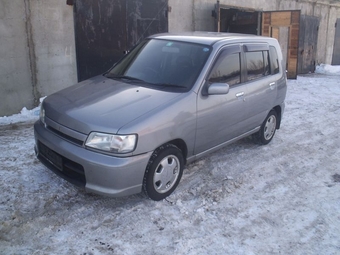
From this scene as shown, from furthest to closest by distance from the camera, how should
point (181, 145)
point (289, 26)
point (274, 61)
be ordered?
1. point (289, 26)
2. point (274, 61)
3. point (181, 145)

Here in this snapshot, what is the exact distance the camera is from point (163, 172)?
3709 mm

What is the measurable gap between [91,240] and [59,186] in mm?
1129

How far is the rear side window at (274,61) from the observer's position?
5.55 meters

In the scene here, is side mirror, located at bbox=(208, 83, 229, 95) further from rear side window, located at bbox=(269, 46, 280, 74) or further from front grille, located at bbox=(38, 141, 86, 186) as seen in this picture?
rear side window, located at bbox=(269, 46, 280, 74)

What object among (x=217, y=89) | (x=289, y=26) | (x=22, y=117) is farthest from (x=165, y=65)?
(x=289, y=26)

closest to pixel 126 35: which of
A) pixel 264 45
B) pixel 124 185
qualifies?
pixel 264 45

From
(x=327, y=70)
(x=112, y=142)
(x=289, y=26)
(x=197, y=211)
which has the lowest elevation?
(x=327, y=70)

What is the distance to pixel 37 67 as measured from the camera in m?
7.18

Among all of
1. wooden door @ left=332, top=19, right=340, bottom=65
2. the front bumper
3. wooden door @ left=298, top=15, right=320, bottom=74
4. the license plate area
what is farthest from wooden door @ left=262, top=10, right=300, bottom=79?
the license plate area

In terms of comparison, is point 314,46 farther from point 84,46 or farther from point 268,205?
point 268,205

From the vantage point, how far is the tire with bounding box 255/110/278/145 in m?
5.57

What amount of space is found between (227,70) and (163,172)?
167 centimetres

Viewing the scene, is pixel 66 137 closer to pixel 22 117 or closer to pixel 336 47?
pixel 22 117

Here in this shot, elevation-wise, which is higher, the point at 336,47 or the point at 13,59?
the point at 13,59
